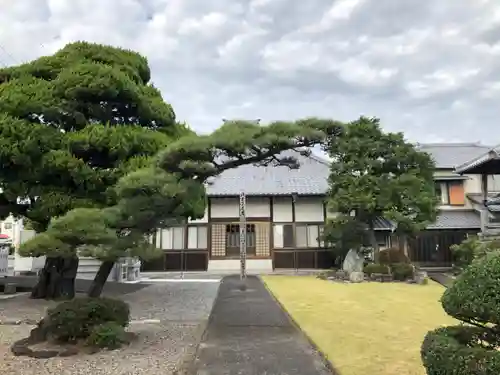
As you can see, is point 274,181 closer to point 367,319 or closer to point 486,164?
point 486,164

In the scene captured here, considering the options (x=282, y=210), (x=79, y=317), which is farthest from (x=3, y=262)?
(x=79, y=317)

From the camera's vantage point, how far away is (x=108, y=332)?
249 inches

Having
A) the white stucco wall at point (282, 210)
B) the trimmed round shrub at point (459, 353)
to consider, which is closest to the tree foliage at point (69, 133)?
the trimmed round shrub at point (459, 353)

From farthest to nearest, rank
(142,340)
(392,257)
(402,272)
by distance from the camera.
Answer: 1. (392,257)
2. (402,272)
3. (142,340)

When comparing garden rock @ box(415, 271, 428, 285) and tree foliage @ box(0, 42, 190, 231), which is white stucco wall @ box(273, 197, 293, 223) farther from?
tree foliage @ box(0, 42, 190, 231)

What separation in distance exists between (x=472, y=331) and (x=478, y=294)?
0.56m

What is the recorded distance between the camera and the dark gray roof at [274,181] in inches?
794

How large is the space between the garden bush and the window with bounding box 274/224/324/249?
16654 mm

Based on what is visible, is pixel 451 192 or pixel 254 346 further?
pixel 451 192

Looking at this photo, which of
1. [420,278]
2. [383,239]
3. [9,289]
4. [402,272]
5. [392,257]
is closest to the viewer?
[9,289]

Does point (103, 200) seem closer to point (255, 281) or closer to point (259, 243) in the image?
point (255, 281)

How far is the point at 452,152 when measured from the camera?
78.9 feet

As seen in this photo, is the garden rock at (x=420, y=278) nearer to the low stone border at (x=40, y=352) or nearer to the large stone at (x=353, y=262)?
the large stone at (x=353, y=262)

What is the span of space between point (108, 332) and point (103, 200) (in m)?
4.05
